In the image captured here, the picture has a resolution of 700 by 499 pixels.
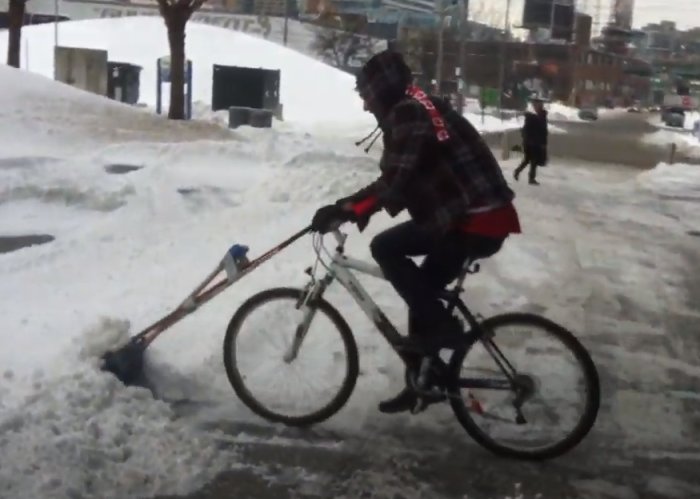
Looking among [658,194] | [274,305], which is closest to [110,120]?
[658,194]

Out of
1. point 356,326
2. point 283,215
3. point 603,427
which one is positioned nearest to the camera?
point 603,427

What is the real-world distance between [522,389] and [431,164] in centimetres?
119

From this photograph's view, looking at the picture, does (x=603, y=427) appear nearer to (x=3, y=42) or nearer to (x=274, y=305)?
(x=274, y=305)

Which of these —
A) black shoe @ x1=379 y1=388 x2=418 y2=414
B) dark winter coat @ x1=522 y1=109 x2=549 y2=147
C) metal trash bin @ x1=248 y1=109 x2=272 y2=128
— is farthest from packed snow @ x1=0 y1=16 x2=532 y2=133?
black shoe @ x1=379 y1=388 x2=418 y2=414

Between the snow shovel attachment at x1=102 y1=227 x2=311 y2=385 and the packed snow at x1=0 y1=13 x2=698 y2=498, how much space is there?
125 mm

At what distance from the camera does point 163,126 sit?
27641 mm

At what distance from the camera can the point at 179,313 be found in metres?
5.78

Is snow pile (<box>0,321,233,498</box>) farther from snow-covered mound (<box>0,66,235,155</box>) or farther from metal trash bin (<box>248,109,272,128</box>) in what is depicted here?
metal trash bin (<box>248,109,272,128</box>)

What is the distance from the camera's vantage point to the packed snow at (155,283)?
15.6ft

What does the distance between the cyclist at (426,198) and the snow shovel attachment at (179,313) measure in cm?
65

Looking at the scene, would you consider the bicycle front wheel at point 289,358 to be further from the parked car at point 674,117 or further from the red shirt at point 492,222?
the parked car at point 674,117

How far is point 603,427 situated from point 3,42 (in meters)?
59.0

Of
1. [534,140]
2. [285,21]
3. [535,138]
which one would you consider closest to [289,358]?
[534,140]

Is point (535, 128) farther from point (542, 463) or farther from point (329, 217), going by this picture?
point (329, 217)
